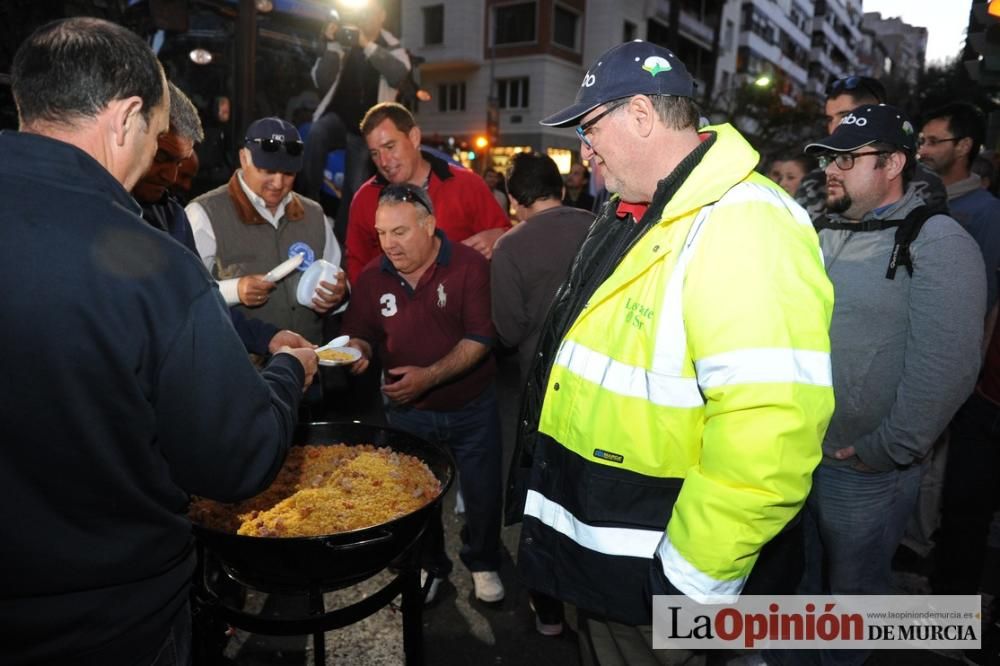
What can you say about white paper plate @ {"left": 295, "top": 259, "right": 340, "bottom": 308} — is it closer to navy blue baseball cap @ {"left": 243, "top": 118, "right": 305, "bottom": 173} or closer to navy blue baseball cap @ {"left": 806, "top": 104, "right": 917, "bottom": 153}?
navy blue baseball cap @ {"left": 243, "top": 118, "right": 305, "bottom": 173}

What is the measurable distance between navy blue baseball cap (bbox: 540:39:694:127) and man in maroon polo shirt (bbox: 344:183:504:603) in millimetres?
1772

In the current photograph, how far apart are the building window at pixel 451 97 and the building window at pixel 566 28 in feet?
19.4

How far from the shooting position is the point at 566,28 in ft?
113

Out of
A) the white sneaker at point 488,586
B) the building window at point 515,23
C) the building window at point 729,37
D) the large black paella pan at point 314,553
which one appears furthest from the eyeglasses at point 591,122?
the building window at point 729,37

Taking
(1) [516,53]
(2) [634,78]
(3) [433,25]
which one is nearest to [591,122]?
(2) [634,78]

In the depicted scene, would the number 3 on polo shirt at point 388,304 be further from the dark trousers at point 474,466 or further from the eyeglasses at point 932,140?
the eyeglasses at point 932,140

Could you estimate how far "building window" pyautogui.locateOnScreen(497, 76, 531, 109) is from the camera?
34031 mm

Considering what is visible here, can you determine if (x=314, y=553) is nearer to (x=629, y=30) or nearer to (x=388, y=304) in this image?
(x=388, y=304)

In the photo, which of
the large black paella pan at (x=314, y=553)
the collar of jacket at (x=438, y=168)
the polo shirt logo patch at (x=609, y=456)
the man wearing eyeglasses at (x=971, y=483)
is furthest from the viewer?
the collar of jacket at (x=438, y=168)

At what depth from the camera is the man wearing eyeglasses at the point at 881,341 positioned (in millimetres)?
2568

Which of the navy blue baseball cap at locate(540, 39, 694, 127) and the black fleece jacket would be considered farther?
the navy blue baseball cap at locate(540, 39, 694, 127)

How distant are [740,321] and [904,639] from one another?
112 inches

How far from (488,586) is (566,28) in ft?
118

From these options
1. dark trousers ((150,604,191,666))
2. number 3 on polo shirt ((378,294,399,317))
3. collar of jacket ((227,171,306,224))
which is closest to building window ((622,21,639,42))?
collar of jacket ((227,171,306,224))
